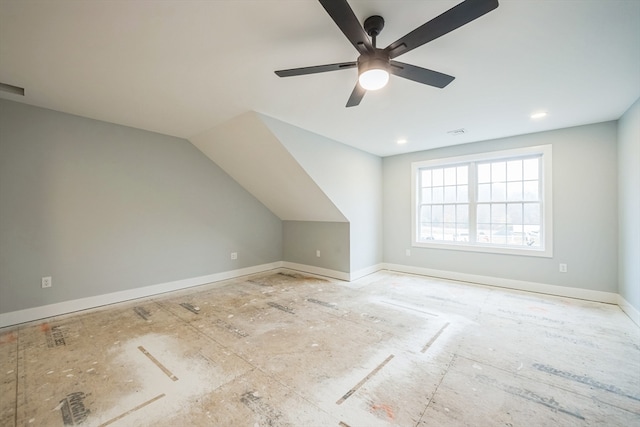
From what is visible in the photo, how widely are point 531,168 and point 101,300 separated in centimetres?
646

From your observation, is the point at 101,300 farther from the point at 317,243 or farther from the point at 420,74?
the point at 420,74

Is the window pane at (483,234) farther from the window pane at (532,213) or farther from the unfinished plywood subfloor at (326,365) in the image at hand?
the unfinished plywood subfloor at (326,365)

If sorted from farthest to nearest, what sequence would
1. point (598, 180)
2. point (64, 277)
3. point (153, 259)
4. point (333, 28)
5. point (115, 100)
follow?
1. point (153, 259)
2. point (598, 180)
3. point (64, 277)
4. point (115, 100)
5. point (333, 28)

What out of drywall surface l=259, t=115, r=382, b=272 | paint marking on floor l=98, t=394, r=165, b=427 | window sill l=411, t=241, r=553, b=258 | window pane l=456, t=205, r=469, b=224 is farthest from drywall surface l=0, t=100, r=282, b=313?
window pane l=456, t=205, r=469, b=224

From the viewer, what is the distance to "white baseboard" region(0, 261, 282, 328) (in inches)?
113

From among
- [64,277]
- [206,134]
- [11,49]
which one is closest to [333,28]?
[11,49]

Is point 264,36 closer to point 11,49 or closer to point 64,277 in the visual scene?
point 11,49

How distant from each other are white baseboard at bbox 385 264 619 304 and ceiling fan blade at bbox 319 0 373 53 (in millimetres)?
4196

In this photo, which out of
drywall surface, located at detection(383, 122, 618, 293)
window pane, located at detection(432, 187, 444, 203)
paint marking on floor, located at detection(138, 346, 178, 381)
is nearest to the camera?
paint marking on floor, located at detection(138, 346, 178, 381)

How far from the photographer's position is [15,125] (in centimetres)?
288

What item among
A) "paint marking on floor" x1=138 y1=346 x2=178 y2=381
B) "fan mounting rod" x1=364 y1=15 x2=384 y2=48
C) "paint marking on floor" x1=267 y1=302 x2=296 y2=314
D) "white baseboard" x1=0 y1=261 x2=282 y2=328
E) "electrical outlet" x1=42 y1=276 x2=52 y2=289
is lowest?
"paint marking on floor" x1=138 y1=346 x2=178 y2=381

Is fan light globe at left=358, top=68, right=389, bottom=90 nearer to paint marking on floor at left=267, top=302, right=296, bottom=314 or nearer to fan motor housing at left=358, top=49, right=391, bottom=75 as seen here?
fan motor housing at left=358, top=49, right=391, bottom=75

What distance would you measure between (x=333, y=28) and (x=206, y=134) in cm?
282

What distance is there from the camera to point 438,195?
16.4 feet
